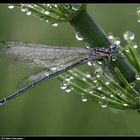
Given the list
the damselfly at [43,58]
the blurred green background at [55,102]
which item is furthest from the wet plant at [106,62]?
the blurred green background at [55,102]

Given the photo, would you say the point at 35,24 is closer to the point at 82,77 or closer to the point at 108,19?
the point at 108,19

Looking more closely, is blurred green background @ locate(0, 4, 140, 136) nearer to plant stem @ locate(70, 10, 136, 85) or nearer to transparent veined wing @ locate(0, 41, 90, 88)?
transparent veined wing @ locate(0, 41, 90, 88)

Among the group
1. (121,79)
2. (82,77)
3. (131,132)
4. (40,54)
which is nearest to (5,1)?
(40,54)

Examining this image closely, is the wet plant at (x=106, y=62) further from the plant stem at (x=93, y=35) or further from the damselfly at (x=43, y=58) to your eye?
the damselfly at (x=43, y=58)

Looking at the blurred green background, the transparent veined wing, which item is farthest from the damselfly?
the blurred green background

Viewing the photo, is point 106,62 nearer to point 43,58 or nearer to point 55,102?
point 43,58

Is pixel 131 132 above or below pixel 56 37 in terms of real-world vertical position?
below
